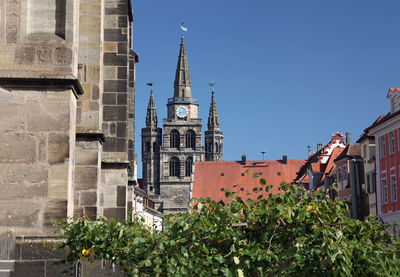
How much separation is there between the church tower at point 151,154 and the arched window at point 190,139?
16.5ft

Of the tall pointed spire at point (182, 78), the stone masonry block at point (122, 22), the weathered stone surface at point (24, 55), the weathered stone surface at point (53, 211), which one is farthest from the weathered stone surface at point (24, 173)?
the tall pointed spire at point (182, 78)

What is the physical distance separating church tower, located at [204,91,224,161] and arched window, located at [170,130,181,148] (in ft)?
21.1

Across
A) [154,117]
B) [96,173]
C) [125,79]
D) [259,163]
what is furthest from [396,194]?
[154,117]

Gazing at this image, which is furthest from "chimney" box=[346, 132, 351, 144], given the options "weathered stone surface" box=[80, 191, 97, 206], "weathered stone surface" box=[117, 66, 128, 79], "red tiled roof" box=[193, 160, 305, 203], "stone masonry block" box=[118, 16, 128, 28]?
"weathered stone surface" box=[80, 191, 97, 206]

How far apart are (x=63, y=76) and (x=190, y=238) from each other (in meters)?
3.40

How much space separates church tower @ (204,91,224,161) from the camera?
130 meters

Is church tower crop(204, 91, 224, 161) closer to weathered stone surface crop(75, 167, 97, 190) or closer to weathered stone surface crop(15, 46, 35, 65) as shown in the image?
weathered stone surface crop(75, 167, 97, 190)

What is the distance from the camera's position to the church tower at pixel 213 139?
427 feet

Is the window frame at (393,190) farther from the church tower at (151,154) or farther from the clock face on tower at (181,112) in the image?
the clock face on tower at (181,112)

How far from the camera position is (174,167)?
410 feet

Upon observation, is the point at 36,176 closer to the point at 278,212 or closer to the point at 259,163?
the point at 278,212

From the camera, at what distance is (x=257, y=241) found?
18.8 feet

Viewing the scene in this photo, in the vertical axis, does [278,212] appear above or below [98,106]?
below

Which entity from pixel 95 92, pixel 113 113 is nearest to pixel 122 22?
pixel 113 113
